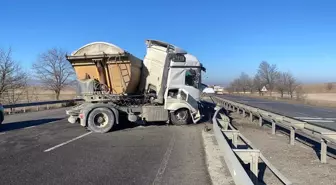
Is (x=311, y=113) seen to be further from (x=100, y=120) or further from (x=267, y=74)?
(x=267, y=74)

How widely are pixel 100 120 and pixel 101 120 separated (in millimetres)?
46

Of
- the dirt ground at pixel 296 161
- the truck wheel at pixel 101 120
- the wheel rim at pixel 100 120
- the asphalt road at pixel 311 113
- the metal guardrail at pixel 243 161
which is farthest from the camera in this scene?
the asphalt road at pixel 311 113

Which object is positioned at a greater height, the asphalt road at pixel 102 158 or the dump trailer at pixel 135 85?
the dump trailer at pixel 135 85

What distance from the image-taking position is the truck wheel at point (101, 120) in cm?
1334

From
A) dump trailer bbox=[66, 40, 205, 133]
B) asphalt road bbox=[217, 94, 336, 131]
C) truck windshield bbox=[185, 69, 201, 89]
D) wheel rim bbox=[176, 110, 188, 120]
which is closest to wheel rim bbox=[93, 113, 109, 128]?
dump trailer bbox=[66, 40, 205, 133]

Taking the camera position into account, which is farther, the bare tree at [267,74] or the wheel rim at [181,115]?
the bare tree at [267,74]

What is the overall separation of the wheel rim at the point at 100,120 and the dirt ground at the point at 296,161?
5623mm

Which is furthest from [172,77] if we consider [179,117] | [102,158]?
[102,158]

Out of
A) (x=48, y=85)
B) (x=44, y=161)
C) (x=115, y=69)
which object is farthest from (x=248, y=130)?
(x=48, y=85)

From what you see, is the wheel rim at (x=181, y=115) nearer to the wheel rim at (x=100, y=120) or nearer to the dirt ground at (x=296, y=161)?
the wheel rim at (x=100, y=120)

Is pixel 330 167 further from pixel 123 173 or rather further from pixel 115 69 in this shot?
pixel 115 69

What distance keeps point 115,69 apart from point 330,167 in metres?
8.76

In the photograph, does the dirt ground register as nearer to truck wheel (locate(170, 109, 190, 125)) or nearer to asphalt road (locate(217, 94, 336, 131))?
truck wheel (locate(170, 109, 190, 125))

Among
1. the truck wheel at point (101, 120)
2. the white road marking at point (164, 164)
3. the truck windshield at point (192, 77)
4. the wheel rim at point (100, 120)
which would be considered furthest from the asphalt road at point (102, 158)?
the truck windshield at point (192, 77)
